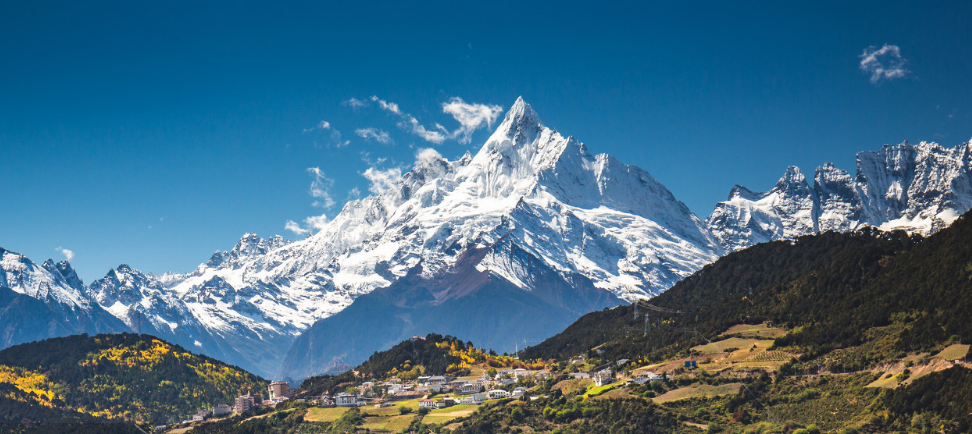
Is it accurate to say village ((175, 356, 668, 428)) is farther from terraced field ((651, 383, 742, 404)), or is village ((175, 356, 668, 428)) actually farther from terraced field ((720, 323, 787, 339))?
terraced field ((720, 323, 787, 339))

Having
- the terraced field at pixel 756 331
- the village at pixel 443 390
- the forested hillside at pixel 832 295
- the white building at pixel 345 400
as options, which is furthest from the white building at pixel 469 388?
the terraced field at pixel 756 331

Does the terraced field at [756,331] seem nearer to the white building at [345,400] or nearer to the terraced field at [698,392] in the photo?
the terraced field at [698,392]

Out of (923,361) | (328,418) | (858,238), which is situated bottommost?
(923,361)

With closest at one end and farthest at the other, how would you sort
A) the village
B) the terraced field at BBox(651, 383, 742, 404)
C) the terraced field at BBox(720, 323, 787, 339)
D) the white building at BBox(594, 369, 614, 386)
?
1. the terraced field at BBox(651, 383, 742, 404)
2. the terraced field at BBox(720, 323, 787, 339)
3. the white building at BBox(594, 369, 614, 386)
4. the village

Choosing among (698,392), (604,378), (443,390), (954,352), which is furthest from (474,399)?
(954,352)

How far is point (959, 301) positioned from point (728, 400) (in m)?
29.8

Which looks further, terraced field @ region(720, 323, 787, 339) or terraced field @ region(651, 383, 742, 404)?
terraced field @ region(720, 323, 787, 339)

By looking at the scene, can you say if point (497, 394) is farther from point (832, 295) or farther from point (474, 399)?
point (832, 295)

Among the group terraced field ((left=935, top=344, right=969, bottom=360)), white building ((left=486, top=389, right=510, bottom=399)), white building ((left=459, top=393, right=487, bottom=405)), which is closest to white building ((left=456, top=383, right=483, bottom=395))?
white building ((left=459, top=393, right=487, bottom=405))

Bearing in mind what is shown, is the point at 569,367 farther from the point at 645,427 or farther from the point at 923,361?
the point at 923,361

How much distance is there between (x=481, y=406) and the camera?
154250 millimetres

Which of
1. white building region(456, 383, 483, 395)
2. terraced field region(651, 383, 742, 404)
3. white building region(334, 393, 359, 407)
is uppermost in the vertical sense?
white building region(334, 393, 359, 407)

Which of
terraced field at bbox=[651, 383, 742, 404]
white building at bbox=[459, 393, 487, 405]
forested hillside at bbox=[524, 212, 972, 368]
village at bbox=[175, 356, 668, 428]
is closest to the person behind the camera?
forested hillside at bbox=[524, 212, 972, 368]

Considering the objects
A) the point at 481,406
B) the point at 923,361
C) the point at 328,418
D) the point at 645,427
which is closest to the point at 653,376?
the point at 645,427
